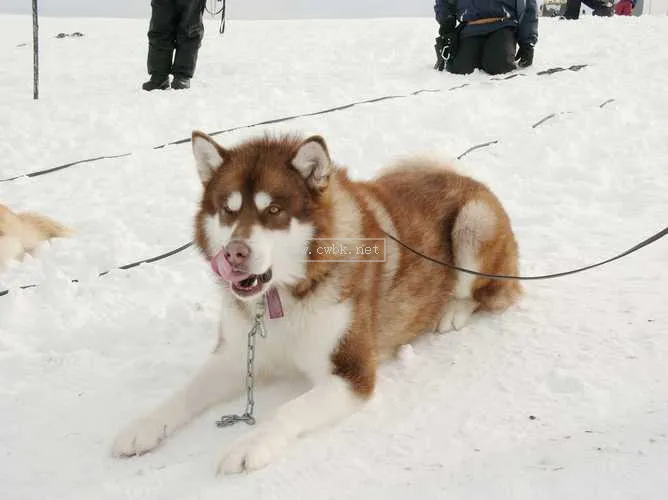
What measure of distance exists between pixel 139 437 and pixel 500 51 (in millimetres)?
7751

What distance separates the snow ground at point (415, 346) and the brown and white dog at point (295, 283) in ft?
0.32

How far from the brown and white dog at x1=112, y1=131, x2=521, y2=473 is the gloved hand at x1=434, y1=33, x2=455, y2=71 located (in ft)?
21.6

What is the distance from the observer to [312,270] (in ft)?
7.79

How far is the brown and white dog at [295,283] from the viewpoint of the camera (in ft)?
7.23

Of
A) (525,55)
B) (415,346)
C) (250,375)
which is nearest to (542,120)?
(525,55)

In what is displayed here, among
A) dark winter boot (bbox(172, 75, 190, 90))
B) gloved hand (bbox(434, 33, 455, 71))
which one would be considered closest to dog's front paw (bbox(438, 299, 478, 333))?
dark winter boot (bbox(172, 75, 190, 90))

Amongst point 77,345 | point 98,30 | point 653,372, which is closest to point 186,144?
point 77,345

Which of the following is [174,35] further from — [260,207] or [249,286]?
[249,286]

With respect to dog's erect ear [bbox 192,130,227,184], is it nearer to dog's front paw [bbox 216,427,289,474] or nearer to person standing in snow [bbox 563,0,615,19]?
dog's front paw [bbox 216,427,289,474]

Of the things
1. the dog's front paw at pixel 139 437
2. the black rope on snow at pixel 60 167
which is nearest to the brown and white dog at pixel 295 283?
the dog's front paw at pixel 139 437

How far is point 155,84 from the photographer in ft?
26.8

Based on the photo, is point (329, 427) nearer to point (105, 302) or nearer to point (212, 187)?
point (212, 187)

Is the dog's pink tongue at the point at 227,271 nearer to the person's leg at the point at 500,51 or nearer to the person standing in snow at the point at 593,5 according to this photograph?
the person's leg at the point at 500,51

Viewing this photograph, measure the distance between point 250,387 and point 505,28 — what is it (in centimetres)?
754
